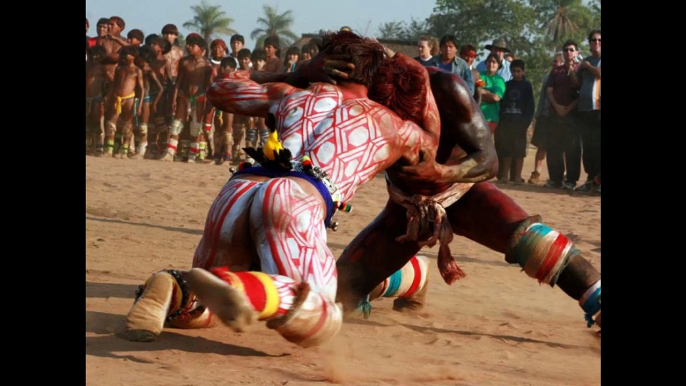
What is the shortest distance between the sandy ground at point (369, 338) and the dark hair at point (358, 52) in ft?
4.01

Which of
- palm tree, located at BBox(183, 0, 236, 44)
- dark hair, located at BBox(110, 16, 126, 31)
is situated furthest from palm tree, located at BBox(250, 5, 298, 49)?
dark hair, located at BBox(110, 16, 126, 31)

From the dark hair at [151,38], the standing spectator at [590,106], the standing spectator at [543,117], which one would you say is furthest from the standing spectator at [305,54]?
the standing spectator at [590,106]

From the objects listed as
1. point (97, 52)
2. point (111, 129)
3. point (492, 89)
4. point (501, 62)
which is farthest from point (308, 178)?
point (97, 52)

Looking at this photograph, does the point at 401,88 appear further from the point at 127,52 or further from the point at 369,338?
the point at 127,52

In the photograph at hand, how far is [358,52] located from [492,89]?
846cm

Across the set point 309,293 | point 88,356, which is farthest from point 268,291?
point 88,356

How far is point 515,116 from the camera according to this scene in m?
12.6

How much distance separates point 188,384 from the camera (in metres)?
3.53

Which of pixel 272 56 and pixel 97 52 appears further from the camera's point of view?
pixel 272 56

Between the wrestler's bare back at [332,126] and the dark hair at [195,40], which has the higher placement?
the dark hair at [195,40]

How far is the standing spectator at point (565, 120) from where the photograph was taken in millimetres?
12055

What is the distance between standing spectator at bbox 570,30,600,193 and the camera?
11508 millimetres

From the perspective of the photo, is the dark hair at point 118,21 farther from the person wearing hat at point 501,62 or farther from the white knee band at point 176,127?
the person wearing hat at point 501,62
